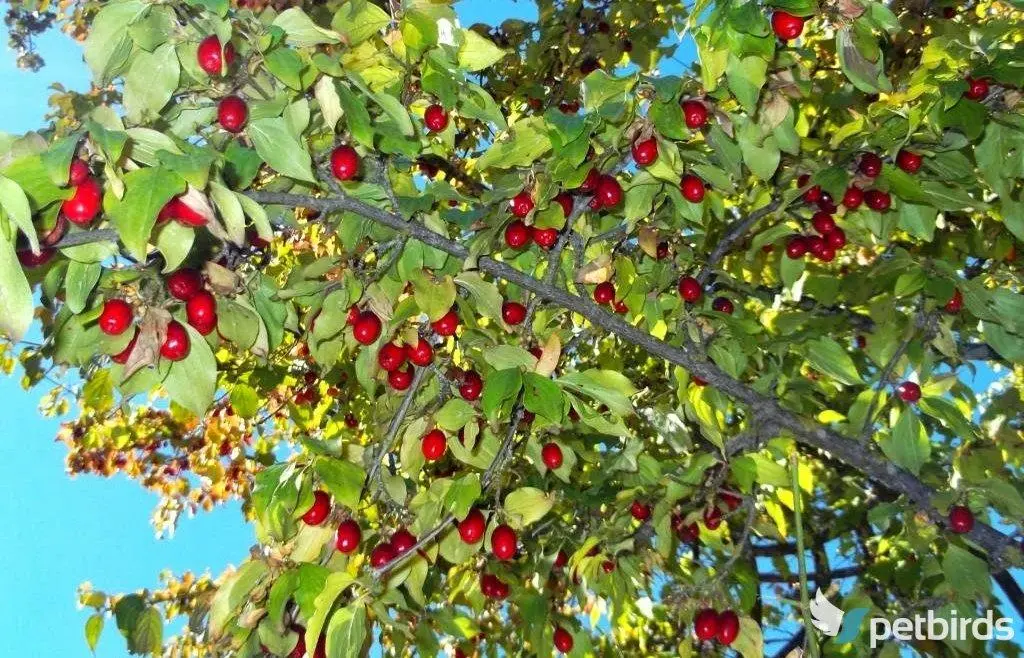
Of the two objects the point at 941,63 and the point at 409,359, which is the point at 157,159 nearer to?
the point at 409,359

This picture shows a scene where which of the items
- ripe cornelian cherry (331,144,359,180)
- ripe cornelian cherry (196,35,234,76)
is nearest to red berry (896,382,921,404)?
ripe cornelian cherry (331,144,359,180)

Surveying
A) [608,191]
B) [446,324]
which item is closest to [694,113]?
[608,191]

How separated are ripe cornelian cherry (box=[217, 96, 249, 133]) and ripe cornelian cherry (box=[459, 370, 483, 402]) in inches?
45.0

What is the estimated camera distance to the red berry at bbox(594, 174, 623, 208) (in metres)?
2.59

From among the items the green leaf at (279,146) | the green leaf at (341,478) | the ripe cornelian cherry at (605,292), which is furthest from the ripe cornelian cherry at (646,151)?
the green leaf at (341,478)

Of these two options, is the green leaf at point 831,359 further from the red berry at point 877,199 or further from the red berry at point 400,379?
the red berry at point 400,379

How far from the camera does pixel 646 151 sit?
226 centimetres

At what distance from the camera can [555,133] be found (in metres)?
2.06

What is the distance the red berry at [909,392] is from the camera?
300 centimetres

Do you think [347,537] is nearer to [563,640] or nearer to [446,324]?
[446,324]

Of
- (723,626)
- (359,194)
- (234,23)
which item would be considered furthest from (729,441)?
(234,23)

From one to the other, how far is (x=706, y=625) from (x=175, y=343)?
6.75ft

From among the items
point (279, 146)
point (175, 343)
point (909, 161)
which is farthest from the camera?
point (909, 161)

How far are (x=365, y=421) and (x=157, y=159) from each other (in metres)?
3.38
